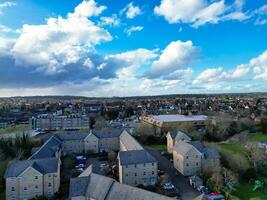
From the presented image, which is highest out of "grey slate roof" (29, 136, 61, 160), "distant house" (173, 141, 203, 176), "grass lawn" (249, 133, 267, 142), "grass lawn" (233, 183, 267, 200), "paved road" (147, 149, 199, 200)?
"grey slate roof" (29, 136, 61, 160)

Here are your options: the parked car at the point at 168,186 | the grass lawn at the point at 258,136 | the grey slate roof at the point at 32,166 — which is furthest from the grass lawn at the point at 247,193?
the grass lawn at the point at 258,136

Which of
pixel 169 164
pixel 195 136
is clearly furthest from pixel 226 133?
pixel 169 164

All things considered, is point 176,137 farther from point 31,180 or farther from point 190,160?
point 31,180

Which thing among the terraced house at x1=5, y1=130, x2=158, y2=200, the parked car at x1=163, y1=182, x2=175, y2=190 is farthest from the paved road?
the terraced house at x1=5, y1=130, x2=158, y2=200

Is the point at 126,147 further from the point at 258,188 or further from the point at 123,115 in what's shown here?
the point at 123,115

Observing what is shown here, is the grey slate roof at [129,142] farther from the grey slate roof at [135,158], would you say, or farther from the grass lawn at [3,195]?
the grass lawn at [3,195]

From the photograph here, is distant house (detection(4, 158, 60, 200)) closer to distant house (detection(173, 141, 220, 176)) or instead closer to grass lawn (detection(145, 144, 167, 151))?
distant house (detection(173, 141, 220, 176))
